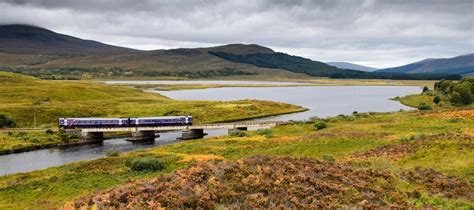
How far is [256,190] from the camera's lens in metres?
23.8

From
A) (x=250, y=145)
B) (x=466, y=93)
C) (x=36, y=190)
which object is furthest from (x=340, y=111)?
(x=36, y=190)

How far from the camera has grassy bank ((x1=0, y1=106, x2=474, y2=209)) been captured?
2872 centimetres

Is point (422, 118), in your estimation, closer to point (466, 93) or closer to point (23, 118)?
point (466, 93)

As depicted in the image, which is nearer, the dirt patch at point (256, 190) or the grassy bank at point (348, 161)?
the dirt patch at point (256, 190)

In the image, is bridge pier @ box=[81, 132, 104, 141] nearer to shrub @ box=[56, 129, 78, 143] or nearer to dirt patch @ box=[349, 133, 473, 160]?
shrub @ box=[56, 129, 78, 143]

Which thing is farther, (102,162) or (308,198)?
(102,162)

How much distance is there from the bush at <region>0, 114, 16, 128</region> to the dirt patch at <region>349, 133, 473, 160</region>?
7911 cm

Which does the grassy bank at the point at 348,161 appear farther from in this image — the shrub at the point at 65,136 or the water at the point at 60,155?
the shrub at the point at 65,136

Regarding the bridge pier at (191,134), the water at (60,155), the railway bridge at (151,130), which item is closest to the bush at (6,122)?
the railway bridge at (151,130)

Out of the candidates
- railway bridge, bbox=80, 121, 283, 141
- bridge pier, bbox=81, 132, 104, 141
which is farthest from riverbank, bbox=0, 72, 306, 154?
railway bridge, bbox=80, 121, 283, 141

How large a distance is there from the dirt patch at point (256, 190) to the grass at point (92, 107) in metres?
86.6

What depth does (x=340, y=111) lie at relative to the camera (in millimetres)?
139125

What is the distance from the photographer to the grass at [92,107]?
115 metres

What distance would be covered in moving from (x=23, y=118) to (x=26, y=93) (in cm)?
4359
